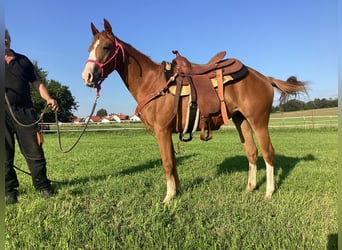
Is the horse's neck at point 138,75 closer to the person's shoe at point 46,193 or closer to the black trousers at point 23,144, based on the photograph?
the black trousers at point 23,144

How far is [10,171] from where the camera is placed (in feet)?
13.9

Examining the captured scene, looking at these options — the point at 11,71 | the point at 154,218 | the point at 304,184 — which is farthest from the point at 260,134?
the point at 11,71

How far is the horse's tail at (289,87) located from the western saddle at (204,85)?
2.86 ft

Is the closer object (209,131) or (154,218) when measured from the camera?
(154,218)

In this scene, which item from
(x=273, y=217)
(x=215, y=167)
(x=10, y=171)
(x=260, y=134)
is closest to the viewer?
(x=273, y=217)

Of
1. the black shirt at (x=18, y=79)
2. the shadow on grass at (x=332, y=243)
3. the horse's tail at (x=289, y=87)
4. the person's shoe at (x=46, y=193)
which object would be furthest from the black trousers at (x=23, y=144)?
the horse's tail at (x=289, y=87)

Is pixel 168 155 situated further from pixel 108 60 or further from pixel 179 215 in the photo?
pixel 108 60

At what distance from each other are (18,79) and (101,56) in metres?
1.26

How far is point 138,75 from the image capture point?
432 cm

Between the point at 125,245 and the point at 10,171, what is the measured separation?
2493 mm

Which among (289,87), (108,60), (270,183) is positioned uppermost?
(108,60)

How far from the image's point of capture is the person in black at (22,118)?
4.00 metres

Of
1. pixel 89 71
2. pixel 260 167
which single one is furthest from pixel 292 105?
pixel 89 71

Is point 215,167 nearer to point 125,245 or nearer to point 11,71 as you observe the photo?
point 125,245
